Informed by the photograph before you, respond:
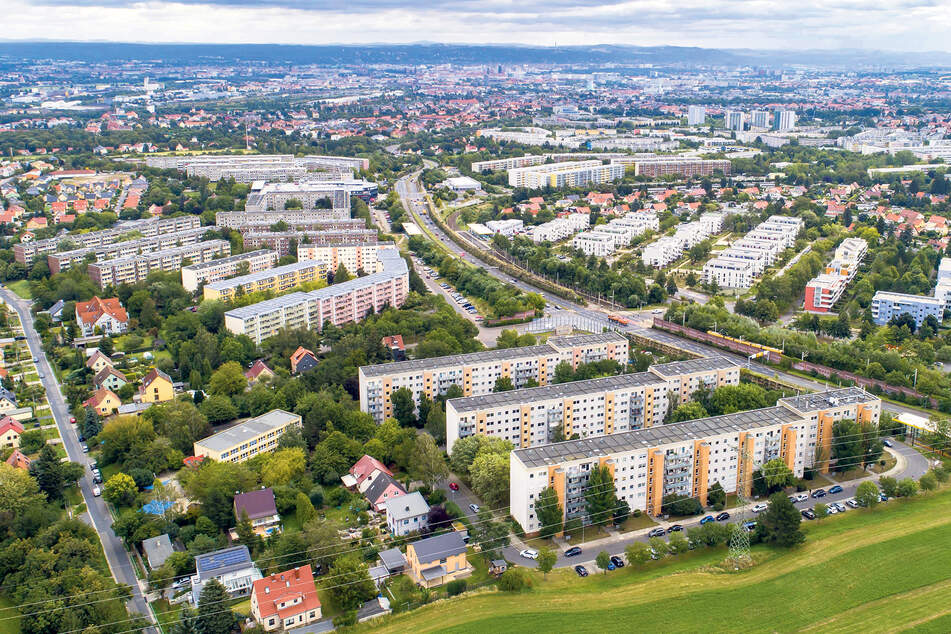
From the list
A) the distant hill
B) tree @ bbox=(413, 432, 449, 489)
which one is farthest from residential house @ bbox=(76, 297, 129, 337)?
the distant hill

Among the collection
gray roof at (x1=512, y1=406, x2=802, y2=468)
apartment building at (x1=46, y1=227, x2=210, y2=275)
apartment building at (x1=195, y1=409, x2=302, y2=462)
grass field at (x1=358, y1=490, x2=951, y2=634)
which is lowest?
grass field at (x1=358, y1=490, x2=951, y2=634)

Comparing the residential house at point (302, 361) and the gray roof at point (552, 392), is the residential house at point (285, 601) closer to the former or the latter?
the gray roof at point (552, 392)

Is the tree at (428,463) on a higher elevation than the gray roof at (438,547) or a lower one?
higher

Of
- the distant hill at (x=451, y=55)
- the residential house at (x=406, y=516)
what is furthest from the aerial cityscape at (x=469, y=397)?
the distant hill at (x=451, y=55)

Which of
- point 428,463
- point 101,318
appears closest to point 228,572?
point 428,463

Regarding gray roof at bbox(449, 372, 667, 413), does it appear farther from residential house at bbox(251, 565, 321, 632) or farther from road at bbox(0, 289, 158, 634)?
road at bbox(0, 289, 158, 634)
